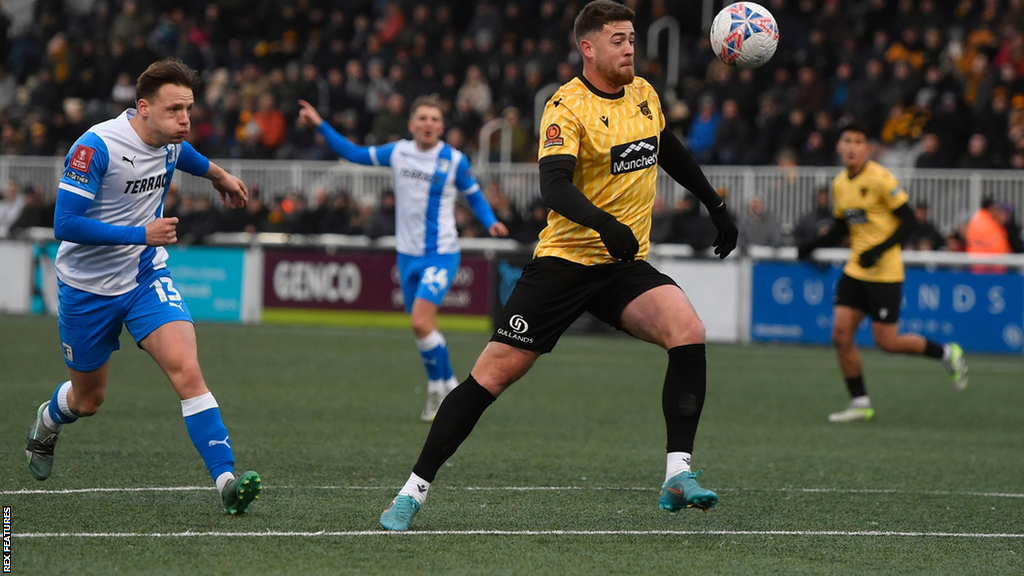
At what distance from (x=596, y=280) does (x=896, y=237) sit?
5659mm

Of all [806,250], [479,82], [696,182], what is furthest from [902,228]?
[479,82]

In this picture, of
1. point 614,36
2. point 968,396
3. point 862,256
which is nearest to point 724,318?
point 968,396

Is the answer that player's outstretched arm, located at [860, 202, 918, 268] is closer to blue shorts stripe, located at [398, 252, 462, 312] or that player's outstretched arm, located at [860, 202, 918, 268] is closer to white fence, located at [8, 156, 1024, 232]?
blue shorts stripe, located at [398, 252, 462, 312]

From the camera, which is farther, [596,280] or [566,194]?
[596,280]

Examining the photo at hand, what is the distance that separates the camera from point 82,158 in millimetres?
5902

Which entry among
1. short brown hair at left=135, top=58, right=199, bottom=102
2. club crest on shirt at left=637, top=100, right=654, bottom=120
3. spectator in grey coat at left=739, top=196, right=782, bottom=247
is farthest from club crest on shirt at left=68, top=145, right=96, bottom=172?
spectator in grey coat at left=739, top=196, right=782, bottom=247

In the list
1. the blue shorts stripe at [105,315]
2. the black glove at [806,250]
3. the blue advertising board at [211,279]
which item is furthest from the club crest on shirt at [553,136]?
the blue advertising board at [211,279]

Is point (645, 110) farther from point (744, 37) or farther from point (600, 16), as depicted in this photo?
point (744, 37)

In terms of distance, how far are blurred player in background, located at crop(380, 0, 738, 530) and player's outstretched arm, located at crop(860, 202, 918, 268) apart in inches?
208

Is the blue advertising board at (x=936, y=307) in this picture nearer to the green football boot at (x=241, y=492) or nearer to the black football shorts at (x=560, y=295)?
the black football shorts at (x=560, y=295)

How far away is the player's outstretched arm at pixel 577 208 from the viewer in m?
5.37

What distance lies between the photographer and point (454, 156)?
10.9 m

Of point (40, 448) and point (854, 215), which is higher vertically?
point (854, 215)

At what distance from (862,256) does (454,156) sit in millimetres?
3490
